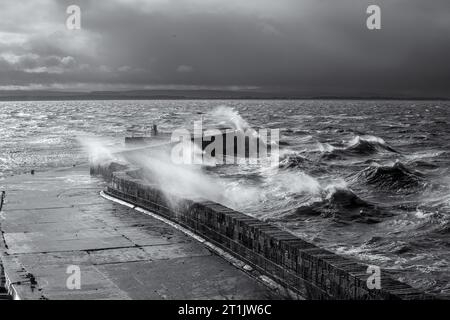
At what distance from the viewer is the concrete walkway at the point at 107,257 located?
830 cm

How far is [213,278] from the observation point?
350 inches

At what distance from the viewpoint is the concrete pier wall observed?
7117 mm

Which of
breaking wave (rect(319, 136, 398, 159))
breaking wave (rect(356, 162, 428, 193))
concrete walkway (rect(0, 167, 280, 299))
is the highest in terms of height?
concrete walkway (rect(0, 167, 280, 299))

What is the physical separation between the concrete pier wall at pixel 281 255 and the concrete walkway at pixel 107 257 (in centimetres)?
32

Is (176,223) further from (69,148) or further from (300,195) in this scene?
(69,148)

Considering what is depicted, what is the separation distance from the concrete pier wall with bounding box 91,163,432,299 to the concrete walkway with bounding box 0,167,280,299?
32cm

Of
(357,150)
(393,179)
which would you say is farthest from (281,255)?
(357,150)

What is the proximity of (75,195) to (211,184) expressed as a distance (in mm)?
8758

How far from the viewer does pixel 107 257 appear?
395 inches

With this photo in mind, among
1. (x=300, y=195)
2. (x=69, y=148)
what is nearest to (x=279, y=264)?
(x=300, y=195)
